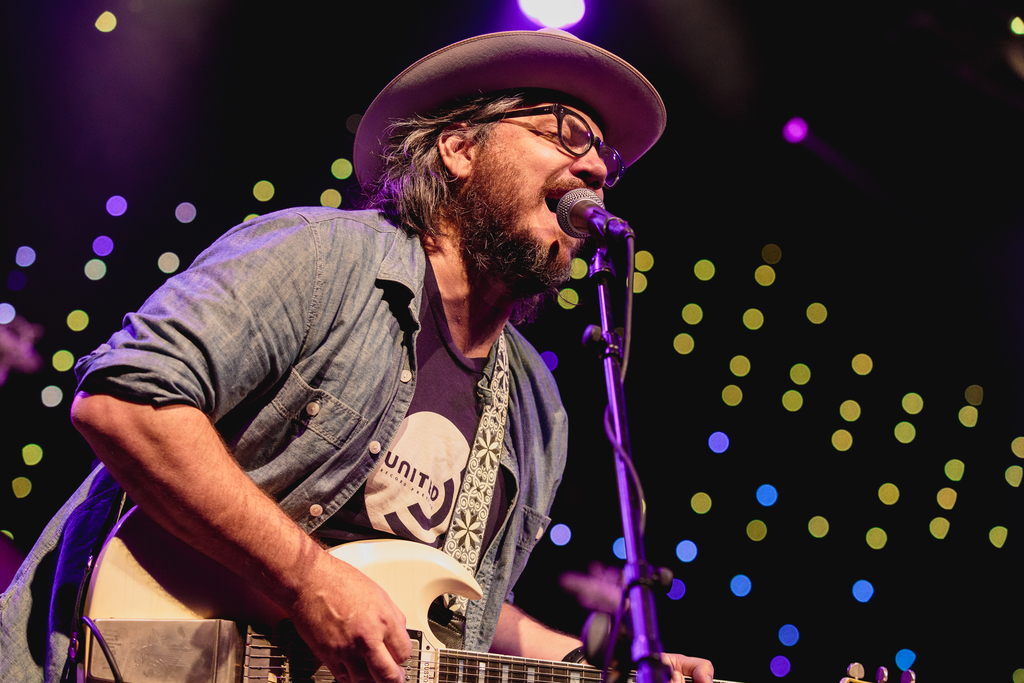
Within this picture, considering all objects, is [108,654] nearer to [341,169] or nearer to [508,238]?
[508,238]

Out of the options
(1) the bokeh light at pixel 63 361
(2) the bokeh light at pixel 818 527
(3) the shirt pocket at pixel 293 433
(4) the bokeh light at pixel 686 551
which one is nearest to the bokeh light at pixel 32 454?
(1) the bokeh light at pixel 63 361

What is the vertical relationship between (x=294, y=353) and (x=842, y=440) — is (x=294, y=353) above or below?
below

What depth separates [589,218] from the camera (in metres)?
1.79

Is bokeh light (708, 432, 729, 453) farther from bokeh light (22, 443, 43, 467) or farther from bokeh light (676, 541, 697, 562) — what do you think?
bokeh light (22, 443, 43, 467)

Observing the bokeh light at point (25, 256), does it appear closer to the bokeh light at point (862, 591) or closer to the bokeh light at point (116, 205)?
the bokeh light at point (116, 205)

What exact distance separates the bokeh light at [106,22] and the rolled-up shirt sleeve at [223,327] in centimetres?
189

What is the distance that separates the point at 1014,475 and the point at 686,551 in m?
1.89

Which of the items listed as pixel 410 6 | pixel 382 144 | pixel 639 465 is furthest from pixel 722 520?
pixel 410 6

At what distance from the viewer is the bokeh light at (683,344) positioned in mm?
3820

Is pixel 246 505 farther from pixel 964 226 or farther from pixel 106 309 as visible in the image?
pixel 964 226

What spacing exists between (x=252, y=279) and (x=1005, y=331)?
4067mm

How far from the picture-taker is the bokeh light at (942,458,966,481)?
12.8 feet

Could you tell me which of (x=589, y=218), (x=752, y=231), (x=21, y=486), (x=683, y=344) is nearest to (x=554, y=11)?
(x=752, y=231)

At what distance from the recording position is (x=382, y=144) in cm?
286
